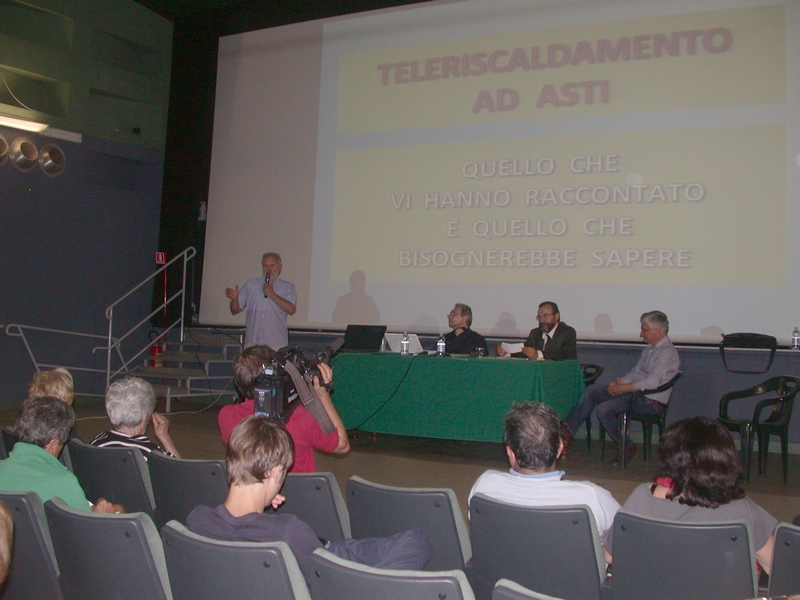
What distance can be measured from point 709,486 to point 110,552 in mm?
1501

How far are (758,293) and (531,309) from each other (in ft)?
5.96

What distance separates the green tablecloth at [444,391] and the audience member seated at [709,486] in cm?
284

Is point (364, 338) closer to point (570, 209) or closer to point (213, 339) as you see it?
point (570, 209)

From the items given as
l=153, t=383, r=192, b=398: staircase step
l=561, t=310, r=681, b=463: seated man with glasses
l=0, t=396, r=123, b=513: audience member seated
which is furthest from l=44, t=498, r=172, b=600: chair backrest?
l=153, t=383, r=192, b=398: staircase step

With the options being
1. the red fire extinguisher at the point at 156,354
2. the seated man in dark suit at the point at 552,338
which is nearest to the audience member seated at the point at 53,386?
the seated man in dark suit at the point at 552,338

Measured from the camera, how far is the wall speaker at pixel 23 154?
24.6ft

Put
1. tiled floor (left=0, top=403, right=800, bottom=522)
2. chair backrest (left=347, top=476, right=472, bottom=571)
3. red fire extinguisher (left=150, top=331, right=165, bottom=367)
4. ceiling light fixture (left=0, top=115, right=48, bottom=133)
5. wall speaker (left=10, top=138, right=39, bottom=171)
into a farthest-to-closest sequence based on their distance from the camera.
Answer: red fire extinguisher (left=150, top=331, right=165, bottom=367), wall speaker (left=10, top=138, right=39, bottom=171), ceiling light fixture (left=0, top=115, right=48, bottom=133), tiled floor (left=0, top=403, right=800, bottom=522), chair backrest (left=347, top=476, right=472, bottom=571)

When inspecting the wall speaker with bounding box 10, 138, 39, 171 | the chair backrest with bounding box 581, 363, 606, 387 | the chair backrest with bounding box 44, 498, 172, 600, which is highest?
the wall speaker with bounding box 10, 138, 39, 171

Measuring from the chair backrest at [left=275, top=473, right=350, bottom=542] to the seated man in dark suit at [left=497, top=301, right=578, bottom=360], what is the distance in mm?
3483

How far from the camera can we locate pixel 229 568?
1.45 meters

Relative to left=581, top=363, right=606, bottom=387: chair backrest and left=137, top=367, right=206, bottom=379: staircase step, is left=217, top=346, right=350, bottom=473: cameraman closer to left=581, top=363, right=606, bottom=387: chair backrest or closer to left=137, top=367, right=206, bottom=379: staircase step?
left=581, top=363, right=606, bottom=387: chair backrest

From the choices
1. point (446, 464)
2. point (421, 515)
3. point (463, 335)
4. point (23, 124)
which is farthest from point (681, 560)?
point (23, 124)

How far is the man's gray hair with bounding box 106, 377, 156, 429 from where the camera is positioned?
8.80 feet

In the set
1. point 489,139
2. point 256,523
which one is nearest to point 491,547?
point 256,523
